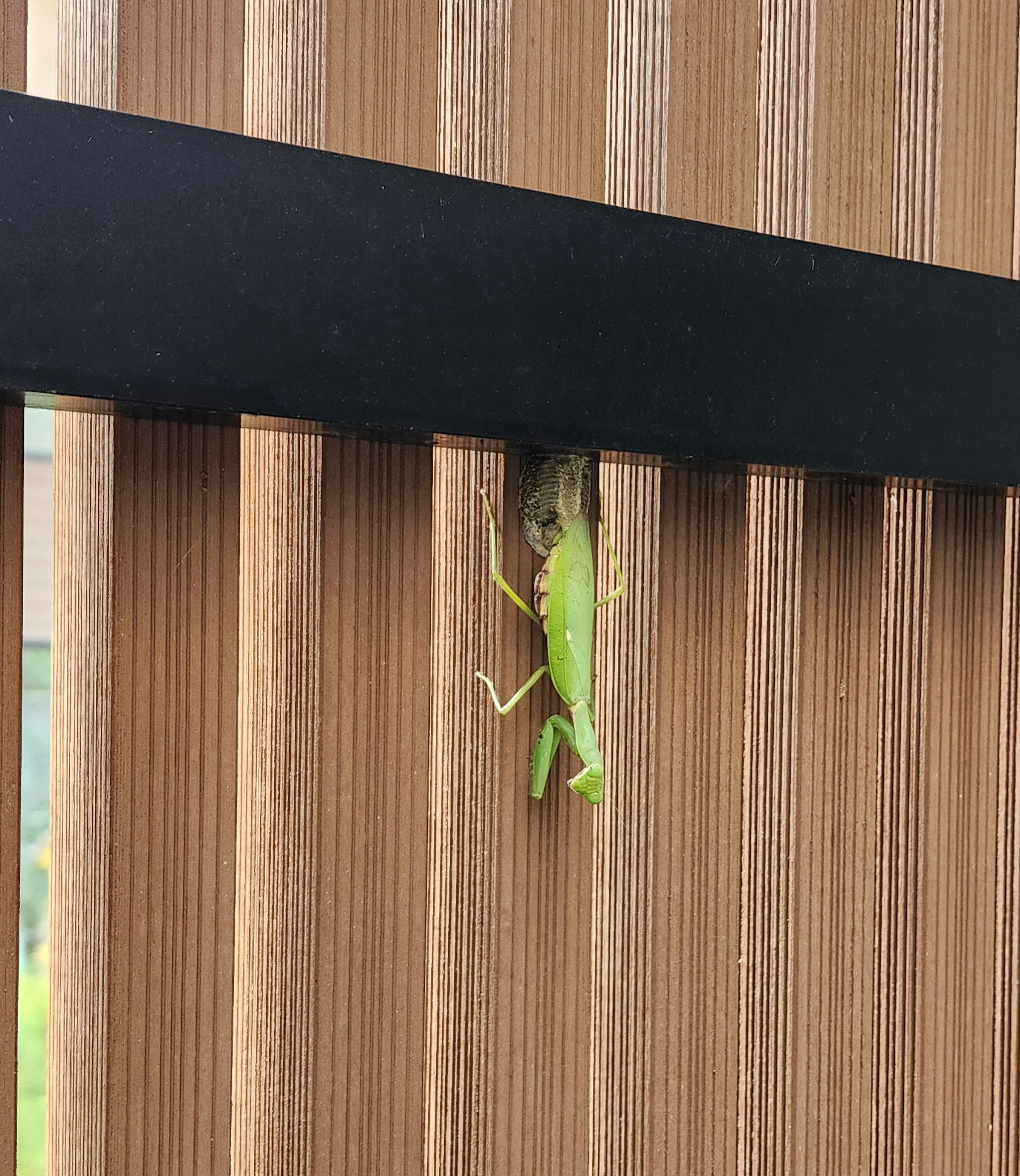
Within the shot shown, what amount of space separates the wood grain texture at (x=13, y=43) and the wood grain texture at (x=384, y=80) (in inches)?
6.3

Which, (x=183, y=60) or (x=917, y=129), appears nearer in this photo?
(x=183, y=60)

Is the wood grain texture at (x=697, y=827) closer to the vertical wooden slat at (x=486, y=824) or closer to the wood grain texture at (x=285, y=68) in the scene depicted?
the vertical wooden slat at (x=486, y=824)

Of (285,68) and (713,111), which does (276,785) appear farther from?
(713,111)

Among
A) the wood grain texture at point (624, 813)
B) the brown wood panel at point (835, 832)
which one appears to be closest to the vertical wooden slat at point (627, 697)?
the wood grain texture at point (624, 813)

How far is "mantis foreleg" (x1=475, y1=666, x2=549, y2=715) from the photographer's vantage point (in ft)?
2.23

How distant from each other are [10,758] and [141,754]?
65 millimetres

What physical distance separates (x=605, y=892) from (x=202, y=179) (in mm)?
494

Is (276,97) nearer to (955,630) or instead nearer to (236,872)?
(236,872)

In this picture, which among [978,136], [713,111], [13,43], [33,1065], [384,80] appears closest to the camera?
[13,43]

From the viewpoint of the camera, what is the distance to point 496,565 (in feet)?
2.20

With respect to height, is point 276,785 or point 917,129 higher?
point 917,129

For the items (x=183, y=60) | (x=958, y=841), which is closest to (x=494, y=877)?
(x=958, y=841)

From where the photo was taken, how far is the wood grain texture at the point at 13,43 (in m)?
0.54

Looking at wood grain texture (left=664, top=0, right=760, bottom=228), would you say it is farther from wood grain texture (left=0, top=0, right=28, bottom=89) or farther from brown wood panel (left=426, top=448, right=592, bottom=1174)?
wood grain texture (left=0, top=0, right=28, bottom=89)
